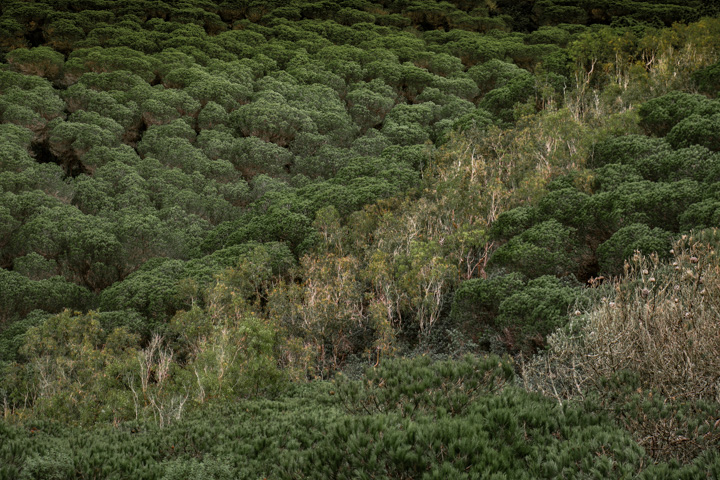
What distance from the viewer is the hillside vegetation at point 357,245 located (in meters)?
7.46

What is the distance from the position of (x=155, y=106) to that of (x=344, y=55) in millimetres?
14781

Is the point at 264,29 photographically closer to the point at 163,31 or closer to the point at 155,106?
the point at 163,31

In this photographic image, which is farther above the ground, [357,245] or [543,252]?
[543,252]

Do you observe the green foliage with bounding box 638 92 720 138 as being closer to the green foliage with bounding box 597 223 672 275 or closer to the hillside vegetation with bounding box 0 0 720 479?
the hillside vegetation with bounding box 0 0 720 479

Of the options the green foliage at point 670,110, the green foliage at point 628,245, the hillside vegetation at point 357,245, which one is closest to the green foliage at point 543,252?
the hillside vegetation at point 357,245

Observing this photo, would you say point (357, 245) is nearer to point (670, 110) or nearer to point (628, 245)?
point (628, 245)

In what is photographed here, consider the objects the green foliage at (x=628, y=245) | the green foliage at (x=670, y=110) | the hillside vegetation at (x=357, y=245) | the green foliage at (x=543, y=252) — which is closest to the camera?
the hillside vegetation at (x=357, y=245)

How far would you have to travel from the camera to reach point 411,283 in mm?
17578

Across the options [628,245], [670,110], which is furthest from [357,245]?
[670,110]

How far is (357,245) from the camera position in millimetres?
22109

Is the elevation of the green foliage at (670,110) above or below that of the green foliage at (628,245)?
above

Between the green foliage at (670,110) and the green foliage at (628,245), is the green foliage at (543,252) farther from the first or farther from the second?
the green foliage at (670,110)

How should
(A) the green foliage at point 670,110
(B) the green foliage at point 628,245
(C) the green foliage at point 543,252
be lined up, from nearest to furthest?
(B) the green foliage at point 628,245 < (C) the green foliage at point 543,252 < (A) the green foliage at point 670,110

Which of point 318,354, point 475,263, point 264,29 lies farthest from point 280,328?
point 264,29
